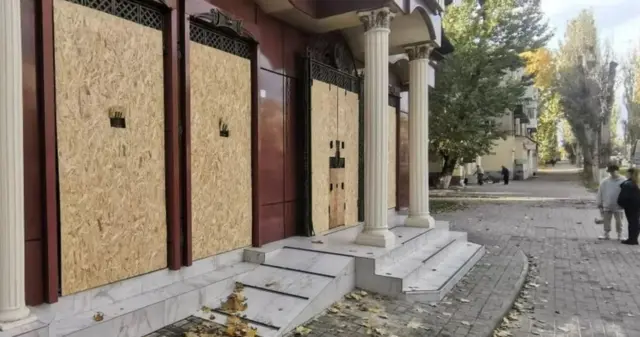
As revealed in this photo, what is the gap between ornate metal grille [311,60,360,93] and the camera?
7.31 m

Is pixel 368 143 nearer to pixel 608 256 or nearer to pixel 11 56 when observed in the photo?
pixel 11 56

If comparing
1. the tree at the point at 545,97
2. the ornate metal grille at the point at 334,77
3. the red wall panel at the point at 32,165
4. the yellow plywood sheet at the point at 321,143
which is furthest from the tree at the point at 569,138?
the red wall panel at the point at 32,165

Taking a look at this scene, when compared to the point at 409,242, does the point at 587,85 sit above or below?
above

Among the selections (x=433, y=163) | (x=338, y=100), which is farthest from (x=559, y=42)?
(x=338, y=100)

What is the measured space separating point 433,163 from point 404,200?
56.3 feet

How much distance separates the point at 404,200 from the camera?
37.7 ft

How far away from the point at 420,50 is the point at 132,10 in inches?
219

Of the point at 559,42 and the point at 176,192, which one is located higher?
the point at 559,42

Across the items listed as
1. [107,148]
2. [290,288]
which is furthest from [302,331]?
[107,148]

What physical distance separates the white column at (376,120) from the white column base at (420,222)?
198 centimetres

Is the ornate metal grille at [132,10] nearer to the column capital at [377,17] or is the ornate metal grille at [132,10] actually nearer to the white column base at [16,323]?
the white column base at [16,323]

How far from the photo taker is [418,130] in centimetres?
868

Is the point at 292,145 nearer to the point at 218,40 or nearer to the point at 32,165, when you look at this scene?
the point at 218,40

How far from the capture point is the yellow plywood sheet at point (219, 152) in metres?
5.21
